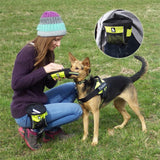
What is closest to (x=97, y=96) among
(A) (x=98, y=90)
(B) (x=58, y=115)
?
(A) (x=98, y=90)

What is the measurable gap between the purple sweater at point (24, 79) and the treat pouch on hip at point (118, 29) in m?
2.15

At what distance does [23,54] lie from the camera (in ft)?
13.3

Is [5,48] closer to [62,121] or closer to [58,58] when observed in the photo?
[58,58]

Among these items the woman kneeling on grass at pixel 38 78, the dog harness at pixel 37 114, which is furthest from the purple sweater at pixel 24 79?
the dog harness at pixel 37 114

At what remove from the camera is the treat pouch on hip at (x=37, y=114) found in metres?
4.09

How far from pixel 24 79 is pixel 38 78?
0.22m

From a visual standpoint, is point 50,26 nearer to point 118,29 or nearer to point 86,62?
point 86,62

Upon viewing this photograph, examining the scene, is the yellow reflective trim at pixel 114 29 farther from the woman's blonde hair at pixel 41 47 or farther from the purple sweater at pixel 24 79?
the purple sweater at pixel 24 79

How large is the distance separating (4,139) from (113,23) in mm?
3223

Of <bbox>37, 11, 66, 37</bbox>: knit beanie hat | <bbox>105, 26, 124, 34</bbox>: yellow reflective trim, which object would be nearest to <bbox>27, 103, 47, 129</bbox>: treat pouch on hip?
<bbox>37, 11, 66, 37</bbox>: knit beanie hat

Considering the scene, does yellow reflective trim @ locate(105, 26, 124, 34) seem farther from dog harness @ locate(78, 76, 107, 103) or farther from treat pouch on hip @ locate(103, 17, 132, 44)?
dog harness @ locate(78, 76, 107, 103)

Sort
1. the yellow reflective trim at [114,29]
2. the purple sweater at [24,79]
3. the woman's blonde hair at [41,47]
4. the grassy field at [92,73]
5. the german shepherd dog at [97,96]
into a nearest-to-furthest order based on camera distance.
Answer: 1. the purple sweater at [24,79]
2. the woman's blonde hair at [41,47]
3. the grassy field at [92,73]
4. the german shepherd dog at [97,96]
5. the yellow reflective trim at [114,29]

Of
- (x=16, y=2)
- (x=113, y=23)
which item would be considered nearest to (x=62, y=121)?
(x=113, y=23)

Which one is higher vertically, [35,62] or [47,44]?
[47,44]
